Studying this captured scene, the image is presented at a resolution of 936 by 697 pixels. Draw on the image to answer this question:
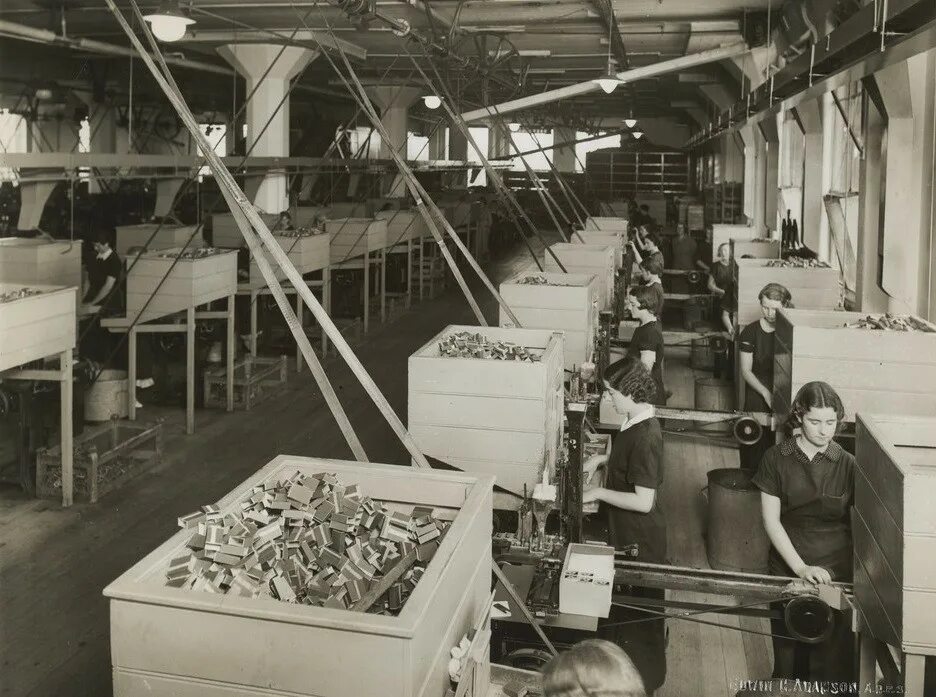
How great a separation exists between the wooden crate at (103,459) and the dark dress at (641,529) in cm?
382

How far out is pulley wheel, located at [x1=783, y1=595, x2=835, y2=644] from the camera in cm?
323

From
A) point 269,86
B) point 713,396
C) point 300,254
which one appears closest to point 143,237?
point 300,254

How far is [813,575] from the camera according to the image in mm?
3377

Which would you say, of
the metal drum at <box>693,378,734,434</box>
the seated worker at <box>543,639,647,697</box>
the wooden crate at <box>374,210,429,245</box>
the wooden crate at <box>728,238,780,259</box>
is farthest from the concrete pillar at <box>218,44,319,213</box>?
the seated worker at <box>543,639,647,697</box>

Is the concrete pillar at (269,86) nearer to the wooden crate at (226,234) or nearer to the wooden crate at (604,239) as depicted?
the wooden crate at (226,234)

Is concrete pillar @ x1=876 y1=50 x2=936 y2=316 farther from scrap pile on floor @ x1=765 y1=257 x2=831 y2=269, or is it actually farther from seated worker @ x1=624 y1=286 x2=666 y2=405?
seated worker @ x1=624 y1=286 x2=666 y2=405

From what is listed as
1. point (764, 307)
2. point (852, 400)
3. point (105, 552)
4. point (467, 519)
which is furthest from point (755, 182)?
point (467, 519)

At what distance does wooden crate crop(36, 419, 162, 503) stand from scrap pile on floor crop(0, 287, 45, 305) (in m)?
1.09

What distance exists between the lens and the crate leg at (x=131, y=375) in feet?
25.6

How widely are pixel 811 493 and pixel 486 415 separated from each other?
142cm

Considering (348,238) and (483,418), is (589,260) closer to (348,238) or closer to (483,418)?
(348,238)

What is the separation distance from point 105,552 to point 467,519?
148 inches

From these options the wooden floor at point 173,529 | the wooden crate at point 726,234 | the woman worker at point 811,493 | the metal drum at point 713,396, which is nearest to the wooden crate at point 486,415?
the woman worker at point 811,493

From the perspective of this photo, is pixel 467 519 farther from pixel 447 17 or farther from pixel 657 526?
pixel 447 17
